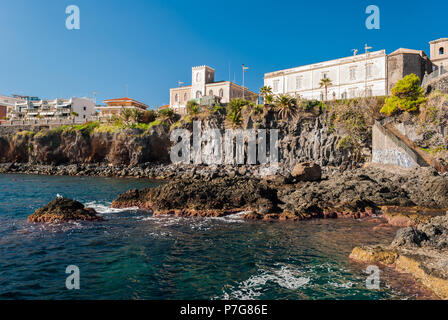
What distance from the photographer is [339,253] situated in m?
11.0

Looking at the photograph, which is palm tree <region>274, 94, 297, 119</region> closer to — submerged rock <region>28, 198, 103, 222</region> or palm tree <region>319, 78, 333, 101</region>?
palm tree <region>319, 78, 333, 101</region>

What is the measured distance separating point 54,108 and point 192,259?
9421cm

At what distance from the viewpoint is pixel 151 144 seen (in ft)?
185

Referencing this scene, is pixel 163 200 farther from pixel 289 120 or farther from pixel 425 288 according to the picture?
pixel 289 120

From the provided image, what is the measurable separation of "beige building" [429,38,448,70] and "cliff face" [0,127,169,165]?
5511cm

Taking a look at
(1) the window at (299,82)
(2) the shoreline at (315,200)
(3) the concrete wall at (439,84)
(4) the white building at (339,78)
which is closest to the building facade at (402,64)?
(4) the white building at (339,78)

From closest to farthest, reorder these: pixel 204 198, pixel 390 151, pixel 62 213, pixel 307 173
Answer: pixel 62 213, pixel 204 198, pixel 307 173, pixel 390 151

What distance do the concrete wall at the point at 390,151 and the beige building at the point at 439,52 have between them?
31.0 metres

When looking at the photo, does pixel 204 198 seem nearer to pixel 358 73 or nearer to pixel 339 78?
pixel 339 78

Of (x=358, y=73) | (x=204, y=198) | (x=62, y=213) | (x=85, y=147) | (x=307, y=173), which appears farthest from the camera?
(x=85, y=147)

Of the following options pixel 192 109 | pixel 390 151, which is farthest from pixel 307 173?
pixel 192 109

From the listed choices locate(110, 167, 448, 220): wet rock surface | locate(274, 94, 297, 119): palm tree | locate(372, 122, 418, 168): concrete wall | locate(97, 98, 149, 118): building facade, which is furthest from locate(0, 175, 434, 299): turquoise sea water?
locate(97, 98, 149, 118): building facade

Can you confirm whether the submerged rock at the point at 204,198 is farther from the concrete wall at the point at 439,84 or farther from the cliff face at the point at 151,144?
the concrete wall at the point at 439,84
